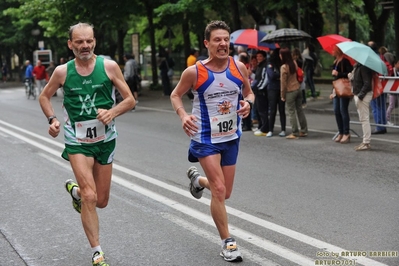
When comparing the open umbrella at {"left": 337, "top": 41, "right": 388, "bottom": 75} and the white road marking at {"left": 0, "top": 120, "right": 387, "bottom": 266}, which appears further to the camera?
the open umbrella at {"left": 337, "top": 41, "right": 388, "bottom": 75}

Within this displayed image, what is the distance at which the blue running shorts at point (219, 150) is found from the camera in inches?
245

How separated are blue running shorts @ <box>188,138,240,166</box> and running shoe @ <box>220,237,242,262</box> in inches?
26.9

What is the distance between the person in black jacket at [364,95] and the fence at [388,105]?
187cm

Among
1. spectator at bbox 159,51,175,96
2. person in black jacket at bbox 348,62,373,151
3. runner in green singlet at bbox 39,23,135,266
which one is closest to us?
runner in green singlet at bbox 39,23,135,266

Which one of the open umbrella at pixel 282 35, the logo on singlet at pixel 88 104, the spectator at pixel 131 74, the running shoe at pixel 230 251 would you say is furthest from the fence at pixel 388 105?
the spectator at pixel 131 74

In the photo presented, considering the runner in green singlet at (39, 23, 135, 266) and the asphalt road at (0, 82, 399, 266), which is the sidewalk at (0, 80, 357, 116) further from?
the runner in green singlet at (39, 23, 135, 266)

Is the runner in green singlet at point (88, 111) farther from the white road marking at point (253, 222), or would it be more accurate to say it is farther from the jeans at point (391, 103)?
the jeans at point (391, 103)

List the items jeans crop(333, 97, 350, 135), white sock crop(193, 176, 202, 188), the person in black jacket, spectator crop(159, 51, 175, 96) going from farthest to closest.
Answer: spectator crop(159, 51, 175, 96) → jeans crop(333, 97, 350, 135) → the person in black jacket → white sock crop(193, 176, 202, 188)

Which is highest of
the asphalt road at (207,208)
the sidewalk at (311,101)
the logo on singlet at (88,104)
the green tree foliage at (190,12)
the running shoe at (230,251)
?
the green tree foliage at (190,12)

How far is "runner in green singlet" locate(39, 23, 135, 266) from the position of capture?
588cm

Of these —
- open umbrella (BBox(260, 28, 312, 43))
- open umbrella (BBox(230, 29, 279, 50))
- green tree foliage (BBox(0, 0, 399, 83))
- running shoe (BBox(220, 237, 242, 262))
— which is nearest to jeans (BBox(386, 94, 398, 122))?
open umbrella (BBox(230, 29, 279, 50))

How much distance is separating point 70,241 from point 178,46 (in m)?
50.9

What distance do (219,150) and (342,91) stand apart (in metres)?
7.62

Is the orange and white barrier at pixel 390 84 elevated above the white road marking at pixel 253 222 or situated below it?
above
